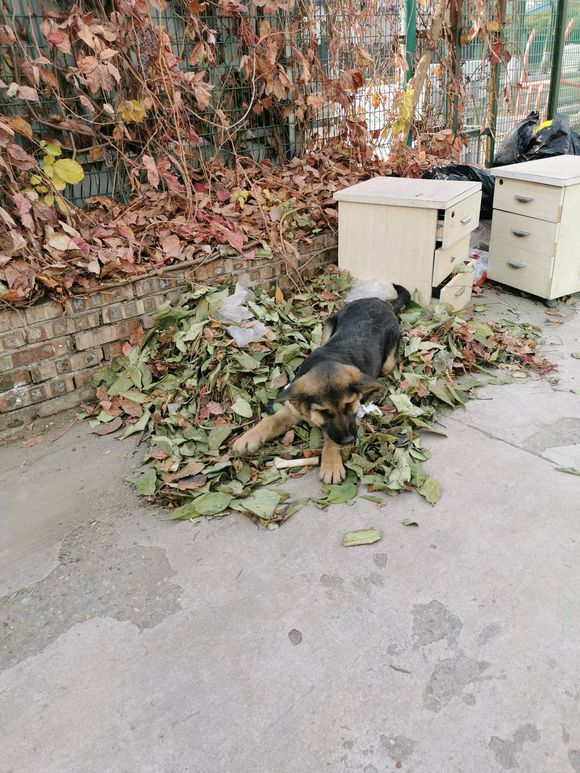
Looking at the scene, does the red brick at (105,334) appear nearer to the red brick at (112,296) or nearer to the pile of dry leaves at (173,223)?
the red brick at (112,296)

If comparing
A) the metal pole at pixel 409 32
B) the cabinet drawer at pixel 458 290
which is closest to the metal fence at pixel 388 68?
the metal pole at pixel 409 32

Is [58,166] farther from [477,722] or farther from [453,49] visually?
[453,49]

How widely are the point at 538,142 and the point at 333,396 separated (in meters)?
5.21

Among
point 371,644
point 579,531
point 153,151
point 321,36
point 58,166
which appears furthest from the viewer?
point 321,36

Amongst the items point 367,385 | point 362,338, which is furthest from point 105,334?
point 367,385

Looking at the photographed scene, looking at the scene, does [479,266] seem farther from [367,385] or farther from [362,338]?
[367,385]

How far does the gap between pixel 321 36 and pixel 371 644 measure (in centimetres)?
532

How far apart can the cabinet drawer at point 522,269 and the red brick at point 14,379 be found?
3.93 metres

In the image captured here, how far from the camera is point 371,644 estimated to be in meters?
2.03

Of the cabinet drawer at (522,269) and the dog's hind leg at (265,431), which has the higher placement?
the cabinet drawer at (522,269)

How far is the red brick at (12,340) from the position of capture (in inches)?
131

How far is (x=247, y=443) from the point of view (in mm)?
3033

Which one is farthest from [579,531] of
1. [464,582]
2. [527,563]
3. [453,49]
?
[453,49]

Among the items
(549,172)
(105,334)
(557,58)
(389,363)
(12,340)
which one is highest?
(557,58)
